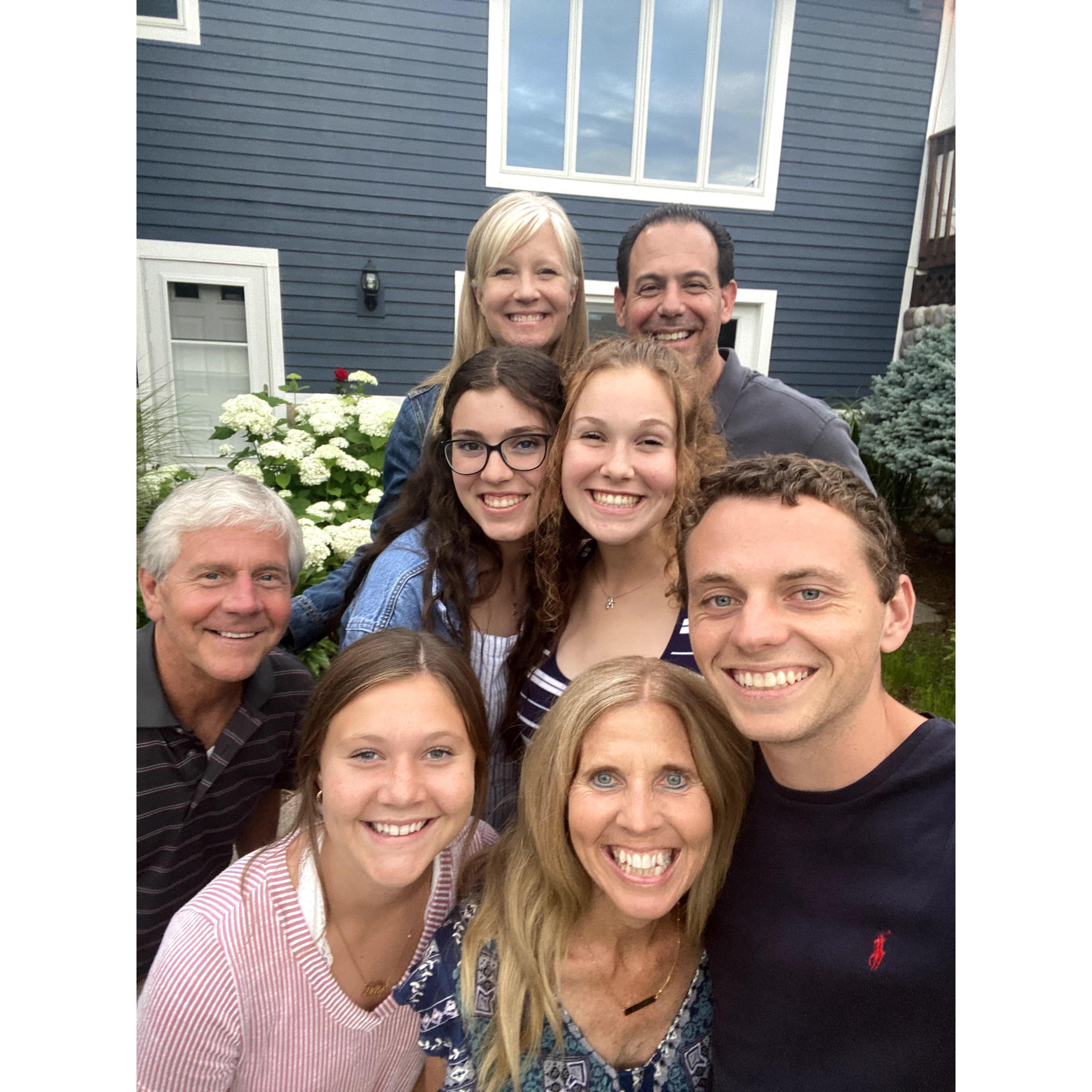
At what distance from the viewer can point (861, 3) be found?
3.53 m

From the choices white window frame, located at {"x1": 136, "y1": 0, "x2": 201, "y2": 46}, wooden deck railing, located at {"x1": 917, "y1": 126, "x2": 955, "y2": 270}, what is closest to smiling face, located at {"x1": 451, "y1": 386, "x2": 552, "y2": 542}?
wooden deck railing, located at {"x1": 917, "y1": 126, "x2": 955, "y2": 270}

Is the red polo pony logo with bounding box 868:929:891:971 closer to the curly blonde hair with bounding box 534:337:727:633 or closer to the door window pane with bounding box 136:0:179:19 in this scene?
the curly blonde hair with bounding box 534:337:727:633

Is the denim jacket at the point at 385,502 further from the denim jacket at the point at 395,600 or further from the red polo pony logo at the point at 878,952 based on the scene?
the red polo pony logo at the point at 878,952

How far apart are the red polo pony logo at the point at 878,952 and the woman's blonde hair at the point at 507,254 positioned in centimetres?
187

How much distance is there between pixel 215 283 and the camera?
19.3ft

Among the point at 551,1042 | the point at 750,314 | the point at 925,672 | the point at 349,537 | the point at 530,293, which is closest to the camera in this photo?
the point at 551,1042

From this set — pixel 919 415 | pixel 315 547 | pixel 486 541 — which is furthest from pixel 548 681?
pixel 919 415

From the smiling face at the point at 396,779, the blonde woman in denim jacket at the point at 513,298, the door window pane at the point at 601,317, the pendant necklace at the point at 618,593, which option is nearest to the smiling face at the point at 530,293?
the blonde woman in denim jacket at the point at 513,298

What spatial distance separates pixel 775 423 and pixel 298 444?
260 cm

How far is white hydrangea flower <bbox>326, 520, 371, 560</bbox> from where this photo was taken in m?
3.44

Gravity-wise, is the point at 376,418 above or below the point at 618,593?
above

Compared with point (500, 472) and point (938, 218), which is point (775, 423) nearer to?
point (500, 472)
